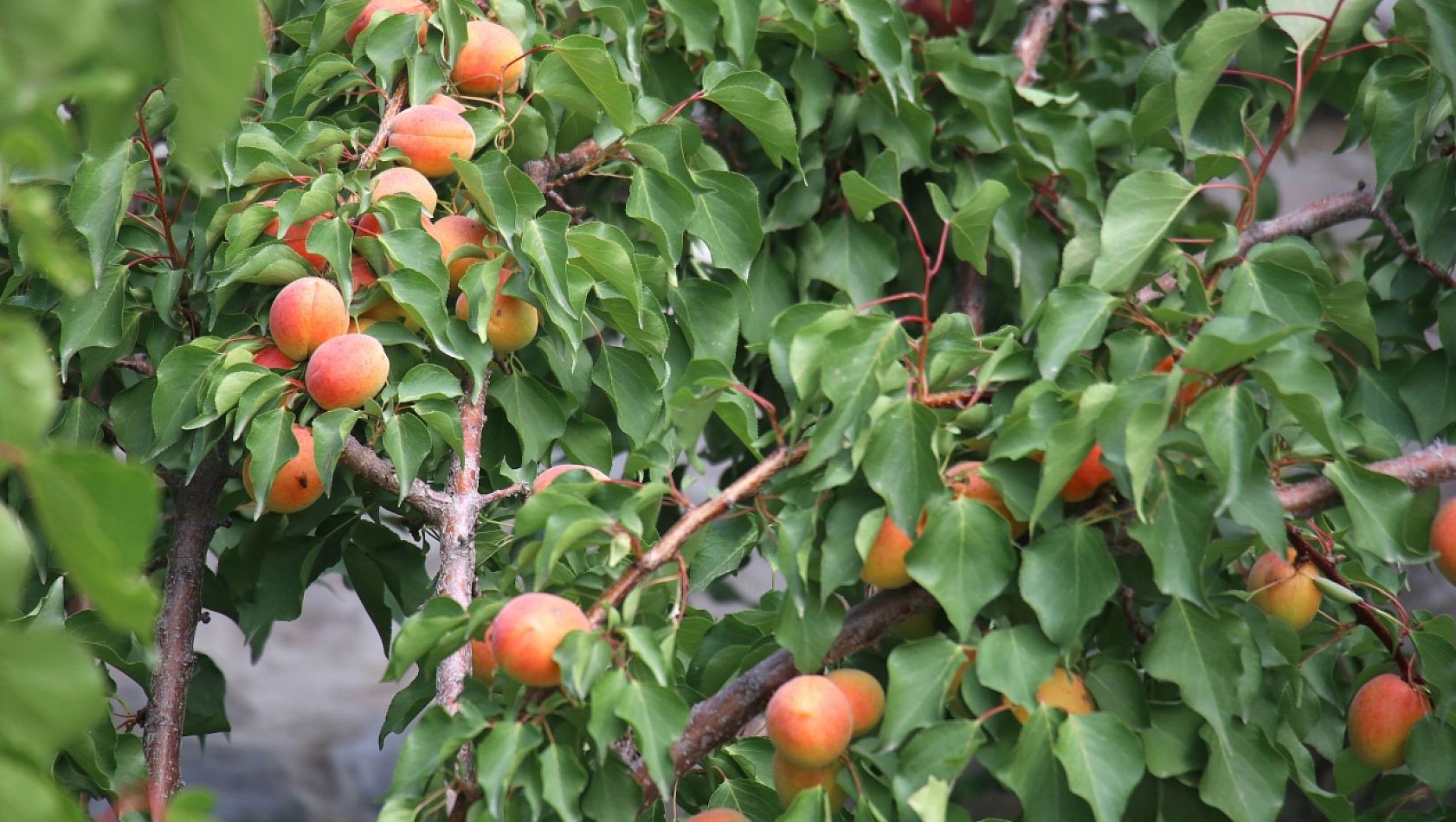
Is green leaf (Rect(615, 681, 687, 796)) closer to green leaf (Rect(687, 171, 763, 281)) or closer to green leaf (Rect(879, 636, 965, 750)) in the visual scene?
green leaf (Rect(879, 636, 965, 750))

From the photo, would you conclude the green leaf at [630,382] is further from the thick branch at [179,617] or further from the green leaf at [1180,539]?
the green leaf at [1180,539]

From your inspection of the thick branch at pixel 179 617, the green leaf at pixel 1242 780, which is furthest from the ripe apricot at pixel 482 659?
the green leaf at pixel 1242 780

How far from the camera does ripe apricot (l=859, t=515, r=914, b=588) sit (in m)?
0.74

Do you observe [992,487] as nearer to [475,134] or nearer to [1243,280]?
[1243,280]

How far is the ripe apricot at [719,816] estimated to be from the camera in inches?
30.4

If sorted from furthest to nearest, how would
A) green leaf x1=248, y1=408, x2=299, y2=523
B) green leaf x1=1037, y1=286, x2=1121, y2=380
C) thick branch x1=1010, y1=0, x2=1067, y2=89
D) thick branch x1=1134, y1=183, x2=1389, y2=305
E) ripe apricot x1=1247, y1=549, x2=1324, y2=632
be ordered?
thick branch x1=1010, y1=0, x2=1067, y2=89 → thick branch x1=1134, y1=183, x2=1389, y2=305 → ripe apricot x1=1247, y1=549, x2=1324, y2=632 → green leaf x1=248, y1=408, x2=299, y2=523 → green leaf x1=1037, y1=286, x2=1121, y2=380

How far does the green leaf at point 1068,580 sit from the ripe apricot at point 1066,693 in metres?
0.05

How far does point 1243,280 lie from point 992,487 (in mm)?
263

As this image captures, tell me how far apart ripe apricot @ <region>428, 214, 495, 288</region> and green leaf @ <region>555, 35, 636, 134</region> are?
0.52 feet

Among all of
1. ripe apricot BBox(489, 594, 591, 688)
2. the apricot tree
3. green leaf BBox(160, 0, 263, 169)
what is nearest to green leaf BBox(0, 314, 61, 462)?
the apricot tree

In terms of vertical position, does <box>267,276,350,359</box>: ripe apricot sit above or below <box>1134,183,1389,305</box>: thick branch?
above

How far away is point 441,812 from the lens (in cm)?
82

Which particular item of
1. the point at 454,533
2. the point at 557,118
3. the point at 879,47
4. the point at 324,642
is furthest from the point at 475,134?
the point at 324,642

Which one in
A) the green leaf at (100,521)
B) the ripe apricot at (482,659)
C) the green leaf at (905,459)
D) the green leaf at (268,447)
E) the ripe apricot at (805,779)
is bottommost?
the ripe apricot at (482,659)
